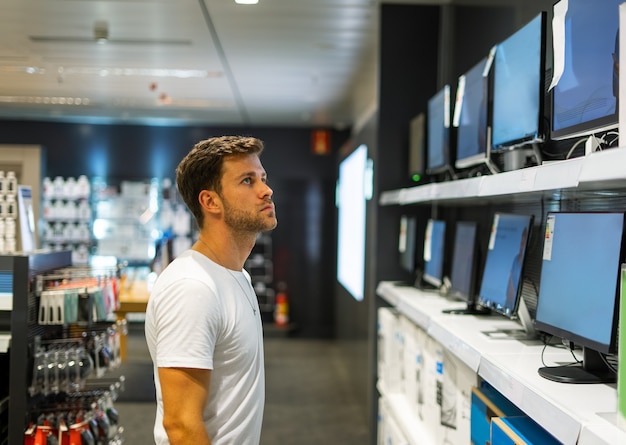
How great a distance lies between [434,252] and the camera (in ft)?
12.1

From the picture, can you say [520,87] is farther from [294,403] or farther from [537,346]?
[294,403]

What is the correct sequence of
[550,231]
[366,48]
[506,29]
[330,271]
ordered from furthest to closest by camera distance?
[330,271] → [366,48] → [506,29] → [550,231]

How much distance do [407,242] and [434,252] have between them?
1.16 ft

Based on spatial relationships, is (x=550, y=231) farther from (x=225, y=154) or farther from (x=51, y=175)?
(x=51, y=175)

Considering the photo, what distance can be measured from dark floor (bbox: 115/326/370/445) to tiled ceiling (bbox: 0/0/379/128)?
2235mm

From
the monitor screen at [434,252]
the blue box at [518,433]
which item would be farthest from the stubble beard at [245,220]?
the monitor screen at [434,252]

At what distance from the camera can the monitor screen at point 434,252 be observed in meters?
3.55

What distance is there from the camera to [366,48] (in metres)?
5.11

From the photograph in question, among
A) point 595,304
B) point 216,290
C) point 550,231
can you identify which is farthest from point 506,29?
Answer: point 216,290

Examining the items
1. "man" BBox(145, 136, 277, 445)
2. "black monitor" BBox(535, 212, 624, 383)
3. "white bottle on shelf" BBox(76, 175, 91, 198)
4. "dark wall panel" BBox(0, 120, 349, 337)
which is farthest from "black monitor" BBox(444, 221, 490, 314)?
"white bottle on shelf" BBox(76, 175, 91, 198)

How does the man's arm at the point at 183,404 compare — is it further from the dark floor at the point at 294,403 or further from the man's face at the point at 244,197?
the dark floor at the point at 294,403

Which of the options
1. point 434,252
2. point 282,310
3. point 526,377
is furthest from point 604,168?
point 282,310

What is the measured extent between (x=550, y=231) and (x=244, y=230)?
921mm

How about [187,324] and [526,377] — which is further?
[526,377]
